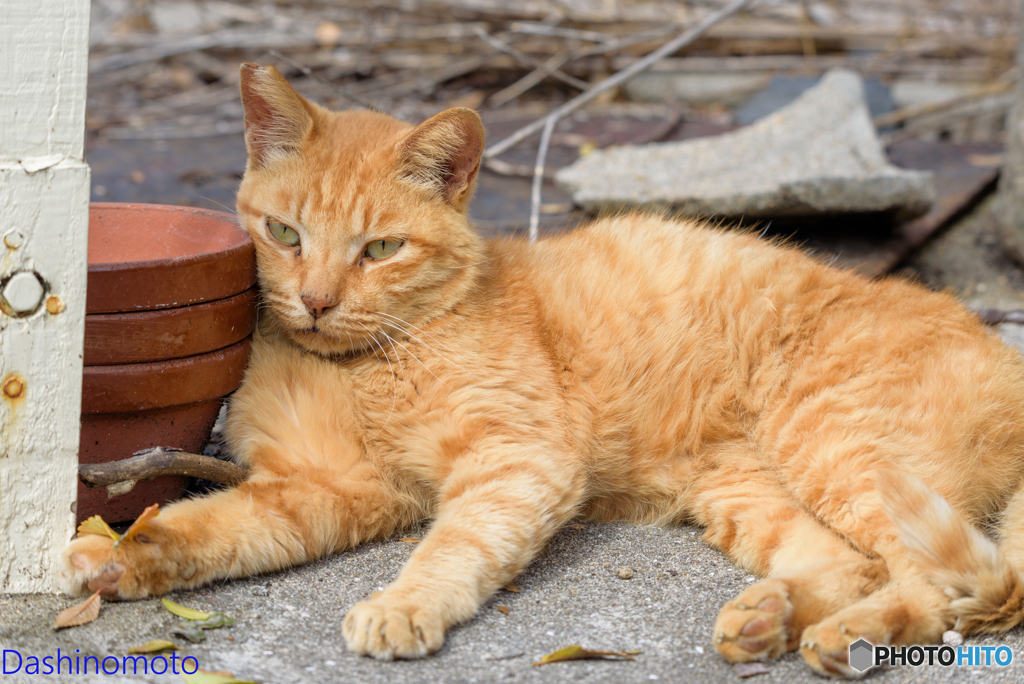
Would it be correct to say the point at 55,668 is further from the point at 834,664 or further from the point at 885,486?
the point at 885,486

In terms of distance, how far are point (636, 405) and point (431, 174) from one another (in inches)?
39.3

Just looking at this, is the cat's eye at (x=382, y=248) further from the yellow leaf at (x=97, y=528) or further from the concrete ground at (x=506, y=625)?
the yellow leaf at (x=97, y=528)

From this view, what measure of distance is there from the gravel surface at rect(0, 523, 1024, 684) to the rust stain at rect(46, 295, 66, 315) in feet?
2.36

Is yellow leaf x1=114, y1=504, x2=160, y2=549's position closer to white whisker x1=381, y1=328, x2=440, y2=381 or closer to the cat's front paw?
the cat's front paw

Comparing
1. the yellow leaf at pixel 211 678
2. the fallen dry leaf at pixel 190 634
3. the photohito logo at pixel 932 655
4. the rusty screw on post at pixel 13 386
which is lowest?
the fallen dry leaf at pixel 190 634

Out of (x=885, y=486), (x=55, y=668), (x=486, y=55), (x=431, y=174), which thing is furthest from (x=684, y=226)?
(x=486, y=55)

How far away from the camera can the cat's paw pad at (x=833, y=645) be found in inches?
80.0

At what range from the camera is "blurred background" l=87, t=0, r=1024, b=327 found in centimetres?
699

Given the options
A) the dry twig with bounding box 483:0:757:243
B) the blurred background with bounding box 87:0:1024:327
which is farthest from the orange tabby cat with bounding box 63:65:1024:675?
the blurred background with bounding box 87:0:1024:327

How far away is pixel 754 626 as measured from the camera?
2.11 meters

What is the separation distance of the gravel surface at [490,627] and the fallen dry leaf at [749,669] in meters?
0.02

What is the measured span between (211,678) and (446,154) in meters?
1.62

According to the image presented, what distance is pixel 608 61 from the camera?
8141 millimetres

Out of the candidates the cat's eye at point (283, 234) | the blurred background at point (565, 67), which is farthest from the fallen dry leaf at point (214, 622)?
the blurred background at point (565, 67)
